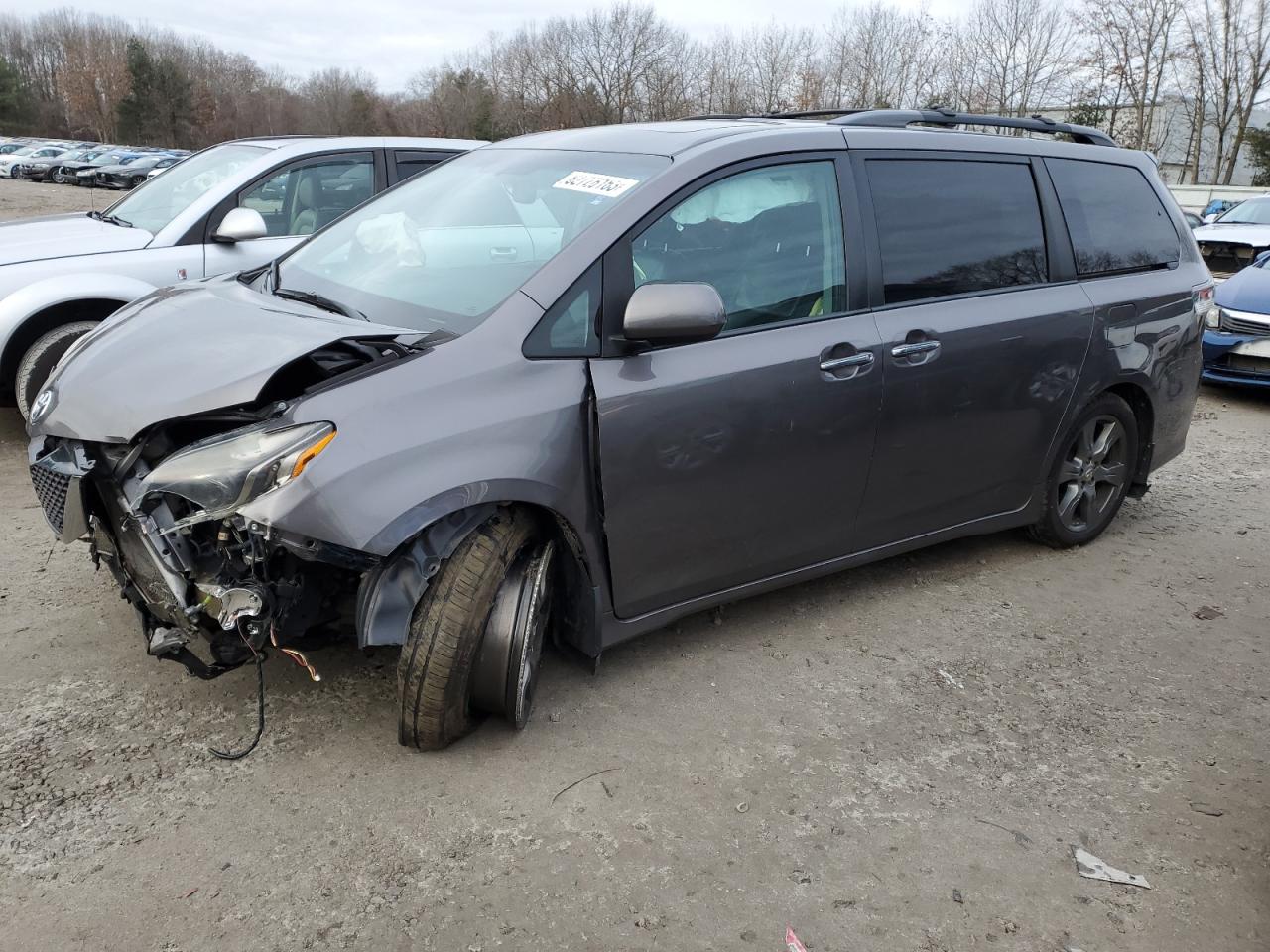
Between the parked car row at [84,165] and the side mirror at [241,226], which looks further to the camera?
the parked car row at [84,165]

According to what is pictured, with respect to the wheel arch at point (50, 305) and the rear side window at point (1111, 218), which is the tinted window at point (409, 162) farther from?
the rear side window at point (1111, 218)

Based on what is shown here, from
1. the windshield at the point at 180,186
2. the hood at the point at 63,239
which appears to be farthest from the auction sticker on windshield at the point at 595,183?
the windshield at the point at 180,186

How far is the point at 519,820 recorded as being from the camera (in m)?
2.76

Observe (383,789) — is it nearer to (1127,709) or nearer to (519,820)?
(519,820)

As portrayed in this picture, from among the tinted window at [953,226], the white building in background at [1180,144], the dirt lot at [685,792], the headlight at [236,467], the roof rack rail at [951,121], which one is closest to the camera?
the dirt lot at [685,792]

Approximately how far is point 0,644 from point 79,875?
1374 millimetres

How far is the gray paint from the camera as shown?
2.74 m

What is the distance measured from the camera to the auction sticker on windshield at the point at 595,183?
10.8ft

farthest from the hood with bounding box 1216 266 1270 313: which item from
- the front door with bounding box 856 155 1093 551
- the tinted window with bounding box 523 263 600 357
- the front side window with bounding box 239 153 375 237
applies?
the tinted window with bounding box 523 263 600 357

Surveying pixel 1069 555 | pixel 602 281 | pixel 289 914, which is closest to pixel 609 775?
pixel 289 914

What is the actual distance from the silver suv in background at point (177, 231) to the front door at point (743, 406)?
3.04 meters

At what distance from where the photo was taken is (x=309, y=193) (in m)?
6.29

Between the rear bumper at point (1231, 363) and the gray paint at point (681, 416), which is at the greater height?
the gray paint at point (681, 416)

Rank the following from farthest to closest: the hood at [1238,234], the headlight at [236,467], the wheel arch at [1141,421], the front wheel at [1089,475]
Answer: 1. the hood at [1238,234]
2. the wheel arch at [1141,421]
3. the front wheel at [1089,475]
4. the headlight at [236,467]
